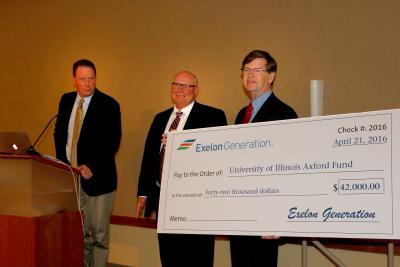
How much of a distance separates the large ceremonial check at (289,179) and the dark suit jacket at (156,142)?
648 millimetres

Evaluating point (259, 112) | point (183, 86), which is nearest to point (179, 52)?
point (183, 86)

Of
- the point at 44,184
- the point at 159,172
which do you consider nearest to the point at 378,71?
the point at 159,172

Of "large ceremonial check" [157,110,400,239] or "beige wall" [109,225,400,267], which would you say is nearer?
"large ceremonial check" [157,110,400,239]

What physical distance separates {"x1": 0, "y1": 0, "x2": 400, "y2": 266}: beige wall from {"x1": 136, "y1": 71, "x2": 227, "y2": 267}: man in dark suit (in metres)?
1.10

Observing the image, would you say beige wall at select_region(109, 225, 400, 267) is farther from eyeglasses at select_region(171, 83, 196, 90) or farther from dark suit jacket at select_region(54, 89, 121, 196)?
eyeglasses at select_region(171, 83, 196, 90)

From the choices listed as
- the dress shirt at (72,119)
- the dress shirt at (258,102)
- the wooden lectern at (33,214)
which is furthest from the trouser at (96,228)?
the dress shirt at (258,102)

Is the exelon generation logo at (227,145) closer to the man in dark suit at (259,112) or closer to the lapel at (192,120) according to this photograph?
the man in dark suit at (259,112)

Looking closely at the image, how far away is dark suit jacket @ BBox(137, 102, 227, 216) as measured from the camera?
3.32 metres

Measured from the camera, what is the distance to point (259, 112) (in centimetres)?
281

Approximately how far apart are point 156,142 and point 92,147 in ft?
2.38

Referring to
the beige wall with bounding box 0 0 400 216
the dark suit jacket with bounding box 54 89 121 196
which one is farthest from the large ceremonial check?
the beige wall with bounding box 0 0 400 216

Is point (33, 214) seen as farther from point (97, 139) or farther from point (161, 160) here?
point (97, 139)

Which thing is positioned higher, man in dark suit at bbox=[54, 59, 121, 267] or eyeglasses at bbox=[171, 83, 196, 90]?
eyeglasses at bbox=[171, 83, 196, 90]

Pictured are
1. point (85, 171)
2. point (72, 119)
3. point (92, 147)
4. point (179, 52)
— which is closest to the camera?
point (85, 171)
